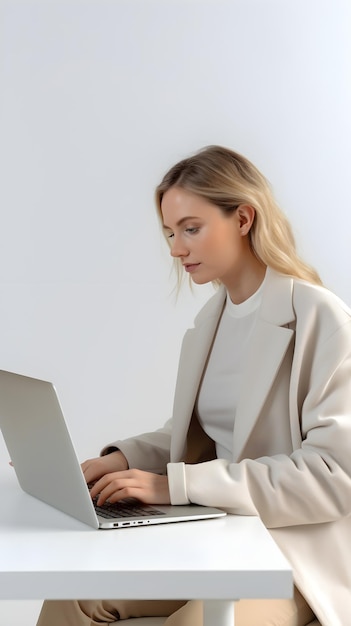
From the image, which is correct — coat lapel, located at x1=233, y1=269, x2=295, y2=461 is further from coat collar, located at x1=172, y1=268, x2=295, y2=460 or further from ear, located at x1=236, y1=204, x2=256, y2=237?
ear, located at x1=236, y1=204, x2=256, y2=237

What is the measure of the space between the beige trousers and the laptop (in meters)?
0.19

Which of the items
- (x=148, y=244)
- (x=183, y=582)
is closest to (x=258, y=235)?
(x=183, y=582)

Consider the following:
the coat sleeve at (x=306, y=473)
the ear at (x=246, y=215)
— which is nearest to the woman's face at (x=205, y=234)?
the ear at (x=246, y=215)

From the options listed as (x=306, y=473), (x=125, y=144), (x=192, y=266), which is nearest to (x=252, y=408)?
(x=306, y=473)

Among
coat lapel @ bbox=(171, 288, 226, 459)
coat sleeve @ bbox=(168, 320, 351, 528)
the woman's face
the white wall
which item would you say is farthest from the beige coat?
the white wall

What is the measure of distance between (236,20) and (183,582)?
3023 millimetres

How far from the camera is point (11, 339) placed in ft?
12.5

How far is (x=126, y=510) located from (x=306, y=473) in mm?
323

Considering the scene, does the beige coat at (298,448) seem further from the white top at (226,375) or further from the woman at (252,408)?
the white top at (226,375)

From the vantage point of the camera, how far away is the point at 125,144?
12.5 feet

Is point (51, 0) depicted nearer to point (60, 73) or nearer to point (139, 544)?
point (60, 73)

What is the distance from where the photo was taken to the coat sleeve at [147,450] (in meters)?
2.10

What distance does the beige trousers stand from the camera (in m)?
1.62

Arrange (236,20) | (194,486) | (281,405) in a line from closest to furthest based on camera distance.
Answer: (194,486) < (281,405) < (236,20)
